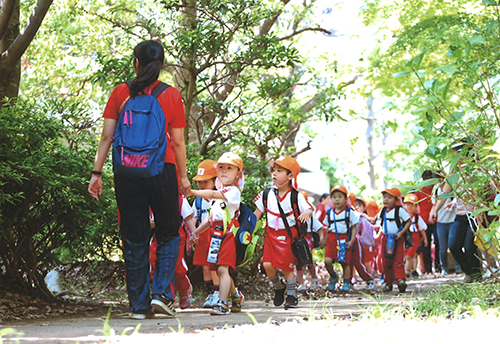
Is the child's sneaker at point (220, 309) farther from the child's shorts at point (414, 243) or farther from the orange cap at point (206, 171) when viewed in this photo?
the child's shorts at point (414, 243)

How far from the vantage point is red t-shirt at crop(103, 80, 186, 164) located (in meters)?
4.95

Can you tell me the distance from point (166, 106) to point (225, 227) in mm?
1646

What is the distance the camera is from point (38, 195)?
5.95 meters

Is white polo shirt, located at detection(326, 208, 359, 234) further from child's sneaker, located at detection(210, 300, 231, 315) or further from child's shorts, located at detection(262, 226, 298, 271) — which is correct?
child's sneaker, located at detection(210, 300, 231, 315)

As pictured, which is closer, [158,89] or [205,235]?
[158,89]

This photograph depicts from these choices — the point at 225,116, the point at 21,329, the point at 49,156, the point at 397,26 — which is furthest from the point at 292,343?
the point at 397,26

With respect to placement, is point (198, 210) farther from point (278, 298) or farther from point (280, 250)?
point (278, 298)

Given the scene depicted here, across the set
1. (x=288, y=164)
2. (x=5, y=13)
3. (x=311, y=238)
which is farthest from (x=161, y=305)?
(x=311, y=238)

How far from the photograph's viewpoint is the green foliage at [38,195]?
5570mm

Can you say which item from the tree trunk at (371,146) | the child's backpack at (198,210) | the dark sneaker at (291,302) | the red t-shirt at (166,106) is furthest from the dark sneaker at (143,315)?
the tree trunk at (371,146)

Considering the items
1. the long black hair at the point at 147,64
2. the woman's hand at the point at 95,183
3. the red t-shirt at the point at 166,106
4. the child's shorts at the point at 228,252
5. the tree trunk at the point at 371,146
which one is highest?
the tree trunk at the point at 371,146

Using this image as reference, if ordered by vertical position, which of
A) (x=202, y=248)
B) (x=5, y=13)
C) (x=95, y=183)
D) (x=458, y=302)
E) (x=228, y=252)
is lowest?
(x=458, y=302)

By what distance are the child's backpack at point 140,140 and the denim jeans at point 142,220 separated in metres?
0.13

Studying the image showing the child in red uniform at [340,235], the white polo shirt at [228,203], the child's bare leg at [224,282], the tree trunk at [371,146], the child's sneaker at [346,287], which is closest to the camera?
the child's bare leg at [224,282]
